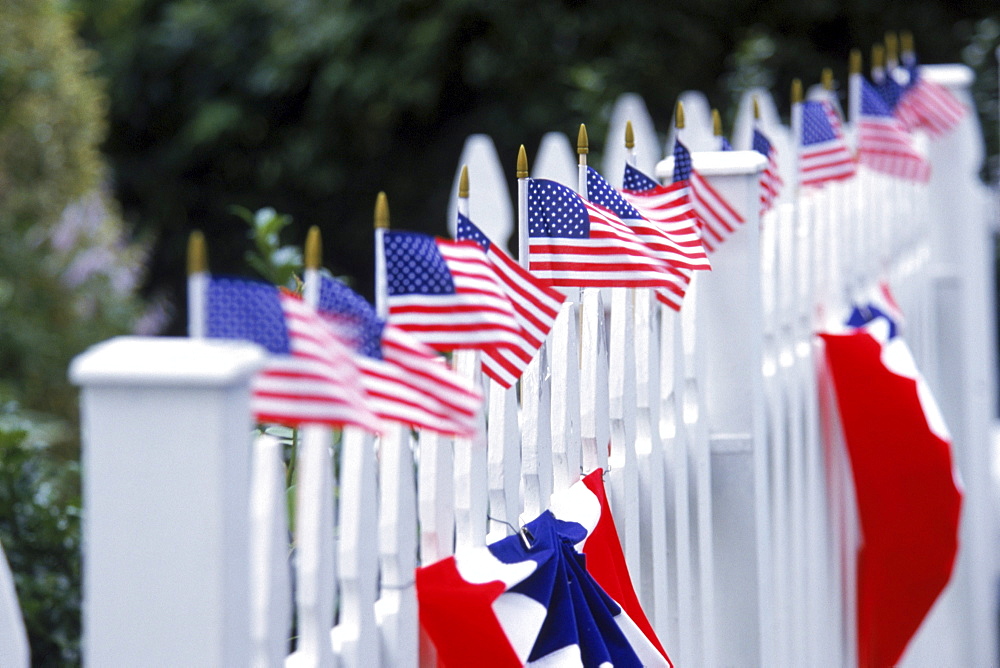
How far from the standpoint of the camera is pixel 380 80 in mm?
10219

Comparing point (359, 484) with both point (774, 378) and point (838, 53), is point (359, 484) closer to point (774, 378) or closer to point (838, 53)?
point (774, 378)

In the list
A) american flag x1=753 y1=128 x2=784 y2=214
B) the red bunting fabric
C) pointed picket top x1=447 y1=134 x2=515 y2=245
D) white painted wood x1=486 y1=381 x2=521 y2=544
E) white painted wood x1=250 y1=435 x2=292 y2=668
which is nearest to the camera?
white painted wood x1=250 y1=435 x2=292 y2=668

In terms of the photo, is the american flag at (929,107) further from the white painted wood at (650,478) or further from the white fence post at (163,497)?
the white fence post at (163,497)

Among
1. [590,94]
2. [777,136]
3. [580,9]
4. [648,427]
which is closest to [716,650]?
[648,427]

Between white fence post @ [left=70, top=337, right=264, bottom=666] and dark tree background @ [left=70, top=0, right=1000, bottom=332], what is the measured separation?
→ 682cm

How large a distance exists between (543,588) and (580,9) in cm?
872

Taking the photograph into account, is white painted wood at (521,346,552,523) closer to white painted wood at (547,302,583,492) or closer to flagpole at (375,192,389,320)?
white painted wood at (547,302,583,492)

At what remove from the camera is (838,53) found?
10.2m

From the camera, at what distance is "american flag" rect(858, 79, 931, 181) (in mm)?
3664

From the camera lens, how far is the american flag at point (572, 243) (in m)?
2.03

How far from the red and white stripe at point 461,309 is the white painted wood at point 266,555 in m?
0.28

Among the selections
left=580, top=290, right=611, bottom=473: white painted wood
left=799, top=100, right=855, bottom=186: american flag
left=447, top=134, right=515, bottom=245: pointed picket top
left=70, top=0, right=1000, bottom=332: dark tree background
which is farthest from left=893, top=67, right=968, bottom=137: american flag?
left=70, top=0, right=1000, bottom=332: dark tree background

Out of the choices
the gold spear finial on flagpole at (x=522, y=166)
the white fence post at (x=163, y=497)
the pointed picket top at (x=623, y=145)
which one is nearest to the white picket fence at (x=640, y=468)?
the white fence post at (x=163, y=497)

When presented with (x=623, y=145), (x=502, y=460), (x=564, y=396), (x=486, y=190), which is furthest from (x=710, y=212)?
(x=623, y=145)
